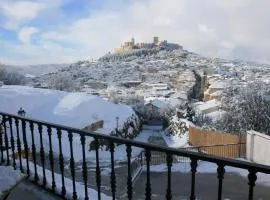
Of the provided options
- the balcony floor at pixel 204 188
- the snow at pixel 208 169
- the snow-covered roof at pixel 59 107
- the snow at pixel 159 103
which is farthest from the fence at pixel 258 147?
the snow at pixel 159 103

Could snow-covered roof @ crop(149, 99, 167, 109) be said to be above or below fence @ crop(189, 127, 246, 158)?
below

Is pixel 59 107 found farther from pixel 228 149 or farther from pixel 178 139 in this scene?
pixel 228 149

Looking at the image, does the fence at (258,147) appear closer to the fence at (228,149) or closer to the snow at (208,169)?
the fence at (228,149)

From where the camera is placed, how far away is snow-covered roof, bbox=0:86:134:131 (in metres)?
21.3

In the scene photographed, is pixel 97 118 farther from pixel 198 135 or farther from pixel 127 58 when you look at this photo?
pixel 127 58

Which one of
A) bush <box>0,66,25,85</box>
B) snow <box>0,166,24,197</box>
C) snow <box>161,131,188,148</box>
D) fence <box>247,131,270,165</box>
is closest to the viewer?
snow <box>0,166,24,197</box>

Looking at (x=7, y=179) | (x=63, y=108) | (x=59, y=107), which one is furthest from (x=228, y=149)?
(x=7, y=179)

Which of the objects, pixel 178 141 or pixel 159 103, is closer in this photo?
pixel 178 141

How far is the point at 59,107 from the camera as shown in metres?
23.5

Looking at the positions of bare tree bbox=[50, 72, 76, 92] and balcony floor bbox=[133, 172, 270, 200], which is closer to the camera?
balcony floor bbox=[133, 172, 270, 200]

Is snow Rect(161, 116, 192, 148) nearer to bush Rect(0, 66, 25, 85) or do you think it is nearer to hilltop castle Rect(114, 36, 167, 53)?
bush Rect(0, 66, 25, 85)

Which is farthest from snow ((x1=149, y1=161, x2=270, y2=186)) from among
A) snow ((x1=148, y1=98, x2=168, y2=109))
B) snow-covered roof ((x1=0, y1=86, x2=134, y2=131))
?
snow ((x1=148, y1=98, x2=168, y2=109))

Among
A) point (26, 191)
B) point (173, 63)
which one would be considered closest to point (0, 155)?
point (26, 191)

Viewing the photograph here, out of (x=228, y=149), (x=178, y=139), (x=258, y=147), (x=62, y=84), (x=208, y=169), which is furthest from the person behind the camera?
(x=62, y=84)
